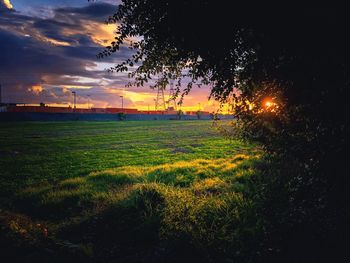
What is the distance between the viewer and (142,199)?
7148mm

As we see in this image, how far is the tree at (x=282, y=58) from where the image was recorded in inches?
142

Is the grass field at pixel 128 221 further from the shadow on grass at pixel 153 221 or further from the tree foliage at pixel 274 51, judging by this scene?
the tree foliage at pixel 274 51

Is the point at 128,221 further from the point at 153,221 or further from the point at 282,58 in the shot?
the point at 282,58

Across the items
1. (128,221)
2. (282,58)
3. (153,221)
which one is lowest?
(128,221)

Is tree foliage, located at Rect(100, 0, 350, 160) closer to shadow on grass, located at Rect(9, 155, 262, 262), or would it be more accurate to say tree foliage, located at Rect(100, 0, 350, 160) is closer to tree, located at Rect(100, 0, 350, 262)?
tree, located at Rect(100, 0, 350, 262)

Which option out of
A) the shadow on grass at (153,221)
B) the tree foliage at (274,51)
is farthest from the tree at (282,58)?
the shadow on grass at (153,221)

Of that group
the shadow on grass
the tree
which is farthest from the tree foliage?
the shadow on grass

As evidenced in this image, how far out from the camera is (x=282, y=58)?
3955mm

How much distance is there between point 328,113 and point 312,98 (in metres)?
0.31

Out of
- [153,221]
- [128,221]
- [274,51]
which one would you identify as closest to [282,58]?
[274,51]

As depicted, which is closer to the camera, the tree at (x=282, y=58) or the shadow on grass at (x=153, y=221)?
the tree at (x=282, y=58)

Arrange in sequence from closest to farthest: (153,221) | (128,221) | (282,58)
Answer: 1. (282,58)
2. (153,221)
3. (128,221)

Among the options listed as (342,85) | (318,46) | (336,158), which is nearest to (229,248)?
(336,158)

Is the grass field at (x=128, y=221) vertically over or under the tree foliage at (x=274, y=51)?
under
